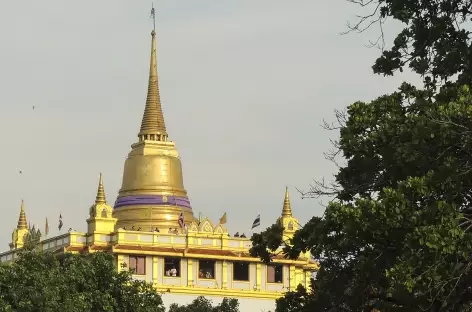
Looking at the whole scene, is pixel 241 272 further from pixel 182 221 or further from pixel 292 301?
pixel 292 301

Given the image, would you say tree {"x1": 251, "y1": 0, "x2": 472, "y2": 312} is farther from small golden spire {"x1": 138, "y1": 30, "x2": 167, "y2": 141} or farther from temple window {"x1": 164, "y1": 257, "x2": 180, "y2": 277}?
small golden spire {"x1": 138, "y1": 30, "x2": 167, "y2": 141}

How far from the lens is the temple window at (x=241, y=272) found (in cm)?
10388

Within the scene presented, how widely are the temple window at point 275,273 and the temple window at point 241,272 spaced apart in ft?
4.45

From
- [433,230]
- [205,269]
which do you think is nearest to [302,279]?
[205,269]

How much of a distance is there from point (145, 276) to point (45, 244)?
335 inches

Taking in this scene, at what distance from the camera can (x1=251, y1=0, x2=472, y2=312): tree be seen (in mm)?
32156

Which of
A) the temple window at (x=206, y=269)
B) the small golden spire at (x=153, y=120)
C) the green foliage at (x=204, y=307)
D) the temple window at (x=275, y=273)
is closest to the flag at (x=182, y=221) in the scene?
the temple window at (x=206, y=269)

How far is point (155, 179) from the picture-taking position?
11475cm

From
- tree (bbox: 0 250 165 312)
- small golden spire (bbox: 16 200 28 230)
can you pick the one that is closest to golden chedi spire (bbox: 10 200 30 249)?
small golden spire (bbox: 16 200 28 230)

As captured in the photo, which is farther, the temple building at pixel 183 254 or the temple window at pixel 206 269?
the temple window at pixel 206 269

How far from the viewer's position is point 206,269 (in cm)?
10338

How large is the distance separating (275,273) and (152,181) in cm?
1391

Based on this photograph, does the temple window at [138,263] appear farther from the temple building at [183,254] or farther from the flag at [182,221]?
the flag at [182,221]

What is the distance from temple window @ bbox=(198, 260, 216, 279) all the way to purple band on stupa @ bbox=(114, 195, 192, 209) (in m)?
9.88
